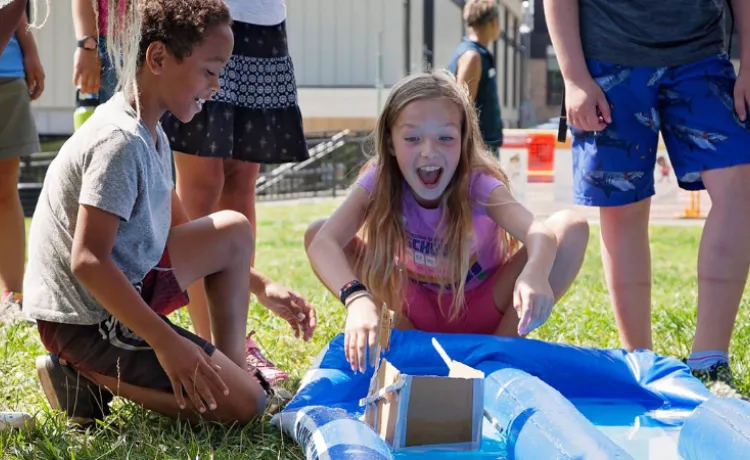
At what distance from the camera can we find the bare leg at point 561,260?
312 centimetres

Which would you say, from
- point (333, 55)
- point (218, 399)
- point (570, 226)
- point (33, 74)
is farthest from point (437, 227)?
point (333, 55)

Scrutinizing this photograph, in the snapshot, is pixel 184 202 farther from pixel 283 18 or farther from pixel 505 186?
pixel 505 186

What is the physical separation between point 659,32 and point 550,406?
133 cm

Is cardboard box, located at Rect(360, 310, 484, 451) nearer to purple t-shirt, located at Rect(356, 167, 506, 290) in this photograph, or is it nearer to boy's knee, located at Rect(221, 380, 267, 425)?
boy's knee, located at Rect(221, 380, 267, 425)

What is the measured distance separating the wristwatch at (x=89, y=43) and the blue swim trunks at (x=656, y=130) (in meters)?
1.53

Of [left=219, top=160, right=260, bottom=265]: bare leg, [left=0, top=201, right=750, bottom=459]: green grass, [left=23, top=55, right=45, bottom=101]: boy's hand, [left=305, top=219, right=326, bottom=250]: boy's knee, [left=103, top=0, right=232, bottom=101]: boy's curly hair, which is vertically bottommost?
[left=0, top=201, right=750, bottom=459]: green grass

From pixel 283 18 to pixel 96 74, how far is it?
66 cm

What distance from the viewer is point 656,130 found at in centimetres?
314

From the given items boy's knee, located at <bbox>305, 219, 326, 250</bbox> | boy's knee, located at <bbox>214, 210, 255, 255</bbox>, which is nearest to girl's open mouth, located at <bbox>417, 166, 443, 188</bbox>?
boy's knee, located at <bbox>305, 219, 326, 250</bbox>

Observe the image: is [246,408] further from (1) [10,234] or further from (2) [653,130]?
(1) [10,234]

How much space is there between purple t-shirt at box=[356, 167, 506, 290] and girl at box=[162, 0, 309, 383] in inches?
17.4

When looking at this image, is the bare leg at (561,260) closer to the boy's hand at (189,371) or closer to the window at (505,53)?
the boy's hand at (189,371)

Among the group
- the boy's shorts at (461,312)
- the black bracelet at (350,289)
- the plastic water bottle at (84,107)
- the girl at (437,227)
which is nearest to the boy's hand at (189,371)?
the black bracelet at (350,289)

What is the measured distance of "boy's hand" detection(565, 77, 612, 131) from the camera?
3.13 m
